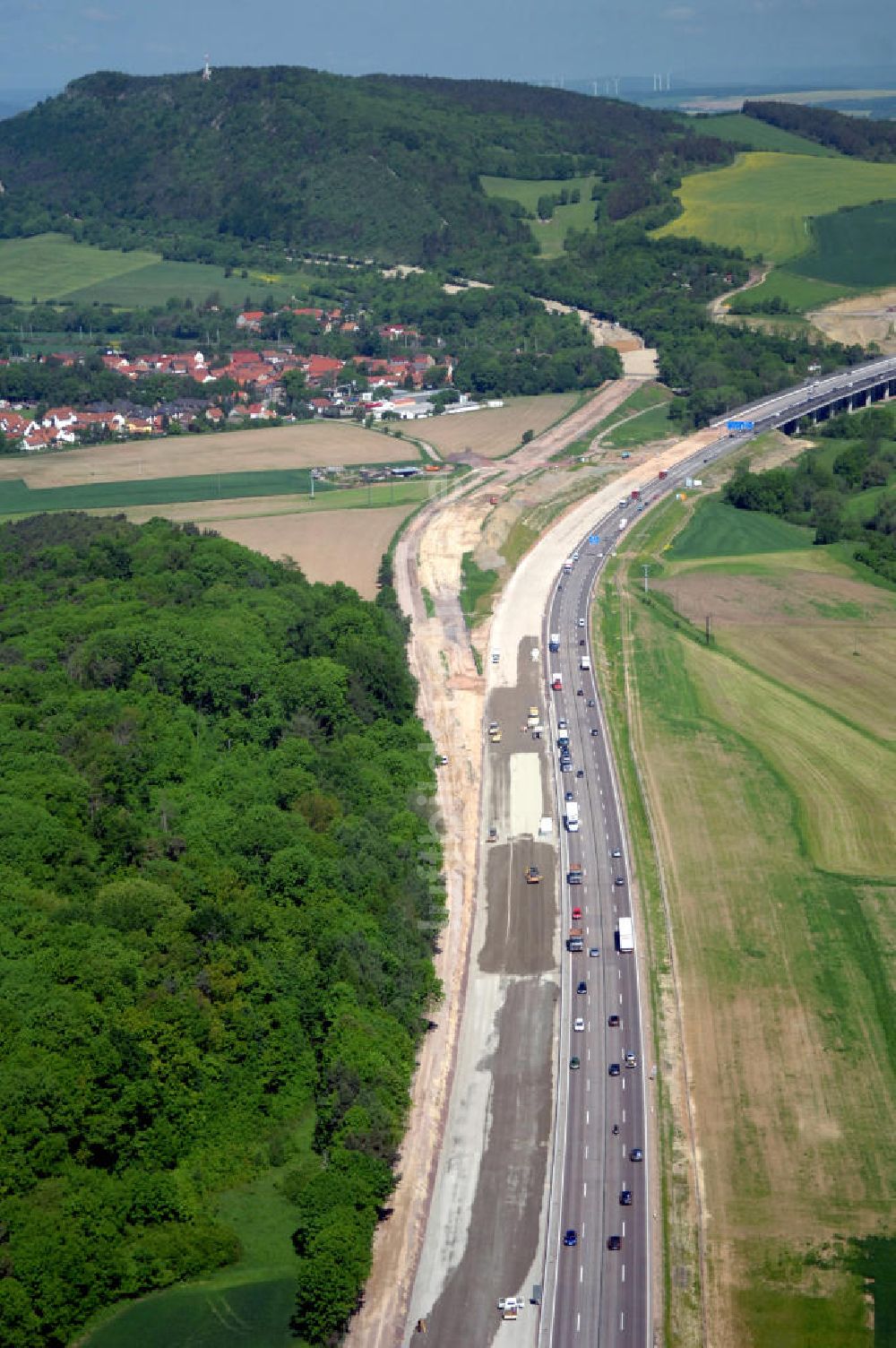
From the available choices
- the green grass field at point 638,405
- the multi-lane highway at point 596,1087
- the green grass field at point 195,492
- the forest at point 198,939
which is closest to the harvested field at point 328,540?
the green grass field at point 195,492

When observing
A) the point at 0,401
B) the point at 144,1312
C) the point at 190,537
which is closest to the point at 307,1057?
the point at 144,1312

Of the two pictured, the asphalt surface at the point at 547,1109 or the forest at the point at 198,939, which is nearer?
the asphalt surface at the point at 547,1109

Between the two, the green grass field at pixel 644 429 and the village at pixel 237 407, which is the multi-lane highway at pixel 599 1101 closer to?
the green grass field at pixel 644 429

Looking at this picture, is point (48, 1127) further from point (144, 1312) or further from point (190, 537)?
point (190, 537)

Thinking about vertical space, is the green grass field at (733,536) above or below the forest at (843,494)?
below

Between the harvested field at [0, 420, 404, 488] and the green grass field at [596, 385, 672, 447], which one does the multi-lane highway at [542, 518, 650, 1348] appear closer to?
the harvested field at [0, 420, 404, 488]

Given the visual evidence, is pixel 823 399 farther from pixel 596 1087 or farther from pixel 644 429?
pixel 596 1087

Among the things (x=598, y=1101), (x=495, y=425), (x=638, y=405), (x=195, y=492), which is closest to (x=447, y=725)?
(x=598, y=1101)
